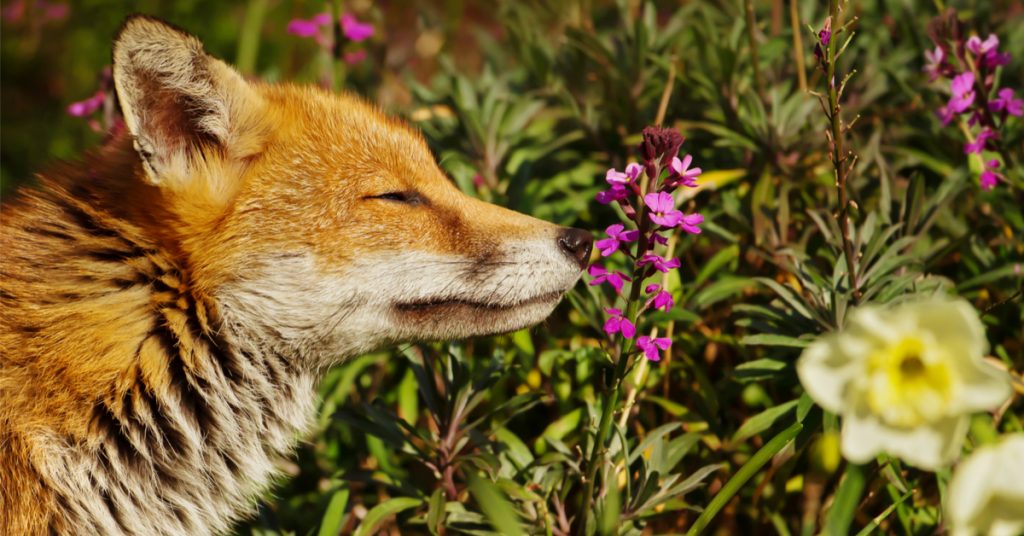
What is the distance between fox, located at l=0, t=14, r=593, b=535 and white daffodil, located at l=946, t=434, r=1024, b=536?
1551 millimetres

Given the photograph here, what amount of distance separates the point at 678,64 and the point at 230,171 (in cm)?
232

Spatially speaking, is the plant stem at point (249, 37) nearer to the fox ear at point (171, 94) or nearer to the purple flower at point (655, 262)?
the fox ear at point (171, 94)

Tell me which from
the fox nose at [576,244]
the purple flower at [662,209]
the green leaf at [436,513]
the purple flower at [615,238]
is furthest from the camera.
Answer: the fox nose at [576,244]

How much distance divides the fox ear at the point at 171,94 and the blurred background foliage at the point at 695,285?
991mm

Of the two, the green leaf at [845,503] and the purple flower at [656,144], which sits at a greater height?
the purple flower at [656,144]

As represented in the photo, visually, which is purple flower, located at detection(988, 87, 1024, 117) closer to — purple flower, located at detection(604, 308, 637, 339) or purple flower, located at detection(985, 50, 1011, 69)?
purple flower, located at detection(985, 50, 1011, 69)

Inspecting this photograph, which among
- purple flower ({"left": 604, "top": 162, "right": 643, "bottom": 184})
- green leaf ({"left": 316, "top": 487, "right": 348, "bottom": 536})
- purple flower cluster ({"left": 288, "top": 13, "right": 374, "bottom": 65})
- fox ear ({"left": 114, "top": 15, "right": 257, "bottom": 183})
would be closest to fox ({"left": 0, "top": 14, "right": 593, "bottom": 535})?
fox ear ({"left": 114, "top": 15, "right": 257, "bottom": 183})

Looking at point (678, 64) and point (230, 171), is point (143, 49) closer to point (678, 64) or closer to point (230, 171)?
point (230, 171)

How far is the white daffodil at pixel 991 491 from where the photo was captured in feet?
4.79

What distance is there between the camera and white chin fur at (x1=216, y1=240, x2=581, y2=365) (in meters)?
2.84

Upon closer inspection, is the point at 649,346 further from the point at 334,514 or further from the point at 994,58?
the point at 994,58

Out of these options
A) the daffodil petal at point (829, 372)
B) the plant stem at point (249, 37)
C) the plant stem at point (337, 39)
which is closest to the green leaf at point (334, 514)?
the plant stem at point (337, 39)

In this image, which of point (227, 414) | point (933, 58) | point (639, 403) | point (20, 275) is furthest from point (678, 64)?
point (20, 275)

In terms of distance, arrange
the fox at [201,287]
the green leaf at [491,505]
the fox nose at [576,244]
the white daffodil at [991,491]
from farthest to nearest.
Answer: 1. the fox nose at [576,244]
2. the fox at [201,287]
3. the green leaf at [491,505]
4. the white daffodil at [991,491]
